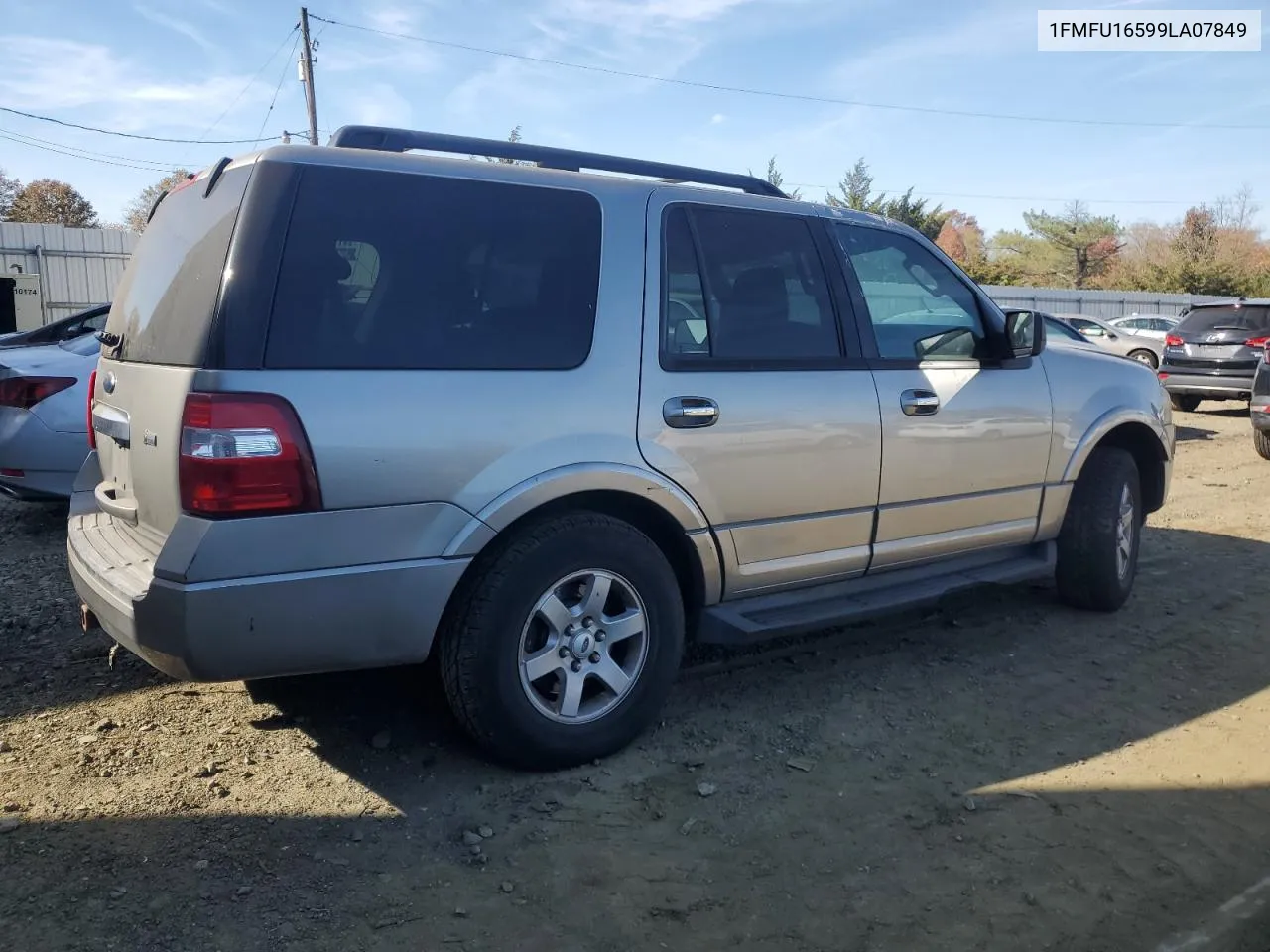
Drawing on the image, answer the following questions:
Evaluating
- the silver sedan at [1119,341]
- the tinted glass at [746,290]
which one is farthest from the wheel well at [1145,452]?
the silver sedan at [1119,341]

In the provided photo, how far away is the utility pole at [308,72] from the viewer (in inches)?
1018

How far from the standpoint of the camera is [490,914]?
2.71 meters

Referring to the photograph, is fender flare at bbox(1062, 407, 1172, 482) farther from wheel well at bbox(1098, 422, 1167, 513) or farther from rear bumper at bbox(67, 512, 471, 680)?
rear bumper at bbox(67, 512, 471, 680)

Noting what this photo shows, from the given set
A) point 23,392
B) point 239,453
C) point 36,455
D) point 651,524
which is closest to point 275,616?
point 239,453

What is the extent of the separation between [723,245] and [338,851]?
8.15 feet

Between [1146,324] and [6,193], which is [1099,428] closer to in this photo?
[1146,324]

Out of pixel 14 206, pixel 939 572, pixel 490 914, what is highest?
pixel 14 206

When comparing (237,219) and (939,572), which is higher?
(237,219)

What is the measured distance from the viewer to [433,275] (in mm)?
3209

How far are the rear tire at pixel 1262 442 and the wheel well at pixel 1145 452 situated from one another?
638cm

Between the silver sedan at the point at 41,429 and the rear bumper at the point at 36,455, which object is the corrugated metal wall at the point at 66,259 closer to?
the silver sedan at the point at 41,429

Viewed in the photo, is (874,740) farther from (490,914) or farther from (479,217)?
(479,217)

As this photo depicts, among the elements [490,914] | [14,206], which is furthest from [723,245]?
[14,206]

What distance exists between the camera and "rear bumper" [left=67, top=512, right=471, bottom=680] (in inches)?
112
